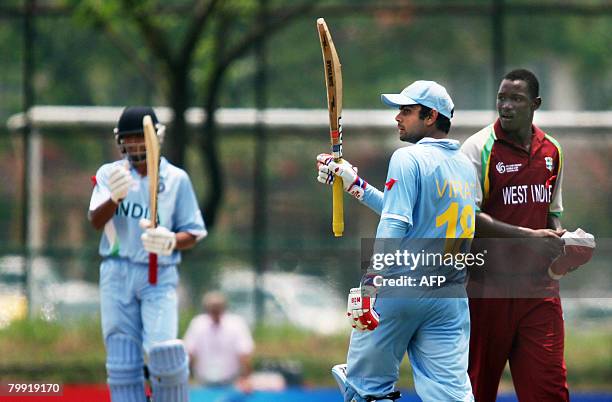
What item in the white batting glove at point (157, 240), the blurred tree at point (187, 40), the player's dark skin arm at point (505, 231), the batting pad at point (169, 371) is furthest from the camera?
the blurred tree at point (187, 40)

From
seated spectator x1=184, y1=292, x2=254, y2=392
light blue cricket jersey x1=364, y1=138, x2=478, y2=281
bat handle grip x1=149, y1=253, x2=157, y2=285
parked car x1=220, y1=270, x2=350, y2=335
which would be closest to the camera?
light blue cricket jersey x1=364, y1=138, x2=478, y2=281

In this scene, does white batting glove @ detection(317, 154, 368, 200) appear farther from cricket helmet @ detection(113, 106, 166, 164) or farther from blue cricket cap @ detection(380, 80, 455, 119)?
cricket helmet @ detection(113, 106, 166, 164)

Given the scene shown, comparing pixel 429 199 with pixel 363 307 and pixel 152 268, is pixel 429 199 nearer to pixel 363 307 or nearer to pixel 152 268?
pixel 363 307

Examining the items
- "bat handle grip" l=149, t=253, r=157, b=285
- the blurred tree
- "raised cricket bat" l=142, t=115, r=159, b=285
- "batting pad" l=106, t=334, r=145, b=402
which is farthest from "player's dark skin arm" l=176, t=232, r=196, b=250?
the blurred tree

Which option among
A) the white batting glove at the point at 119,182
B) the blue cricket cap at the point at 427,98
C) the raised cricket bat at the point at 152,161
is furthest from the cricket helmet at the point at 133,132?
the blue cricket cap at the point at 427,98

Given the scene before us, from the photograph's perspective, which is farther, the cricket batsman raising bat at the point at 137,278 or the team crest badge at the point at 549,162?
the cricket batsman raising bat at the point at 137,278

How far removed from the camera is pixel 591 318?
14.6 m

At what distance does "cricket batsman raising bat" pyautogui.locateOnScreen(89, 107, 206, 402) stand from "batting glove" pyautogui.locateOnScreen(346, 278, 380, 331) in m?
1.70

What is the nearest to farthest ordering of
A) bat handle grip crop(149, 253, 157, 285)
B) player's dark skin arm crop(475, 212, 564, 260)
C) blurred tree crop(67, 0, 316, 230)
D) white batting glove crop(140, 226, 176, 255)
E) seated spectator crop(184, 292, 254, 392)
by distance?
1. player's dark skin arm crop(475, 212, 564, 260)
2. white batting glove crop(140, 226, 176, 255)
3. bat handle grip crop(149, 253, 157, 285)
4. seated spectator crop(184, 292, 254, 392)
5. blurred tree crop(67, 0, 316, 230)

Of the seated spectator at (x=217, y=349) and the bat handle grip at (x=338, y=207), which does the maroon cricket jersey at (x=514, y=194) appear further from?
the seated spectator at (x=217, y=349)

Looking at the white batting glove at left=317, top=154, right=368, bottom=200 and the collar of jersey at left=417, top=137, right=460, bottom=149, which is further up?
the collar of jersey at left=417, top=137, right=460, bottom=149

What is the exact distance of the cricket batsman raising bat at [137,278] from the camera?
8180 millimetres

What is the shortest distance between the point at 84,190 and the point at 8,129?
1.15 metres

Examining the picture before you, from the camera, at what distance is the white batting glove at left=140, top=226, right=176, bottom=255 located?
26.1 feet
